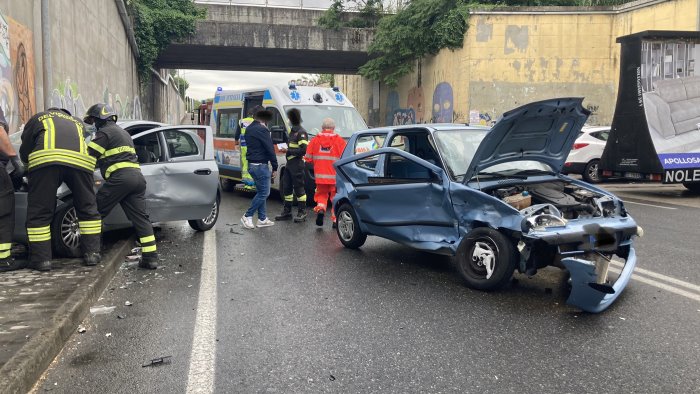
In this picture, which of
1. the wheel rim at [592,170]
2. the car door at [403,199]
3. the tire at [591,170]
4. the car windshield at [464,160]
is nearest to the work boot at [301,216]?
the car door at [403,199]

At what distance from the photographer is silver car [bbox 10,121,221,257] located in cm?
693

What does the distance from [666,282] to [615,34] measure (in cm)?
2046

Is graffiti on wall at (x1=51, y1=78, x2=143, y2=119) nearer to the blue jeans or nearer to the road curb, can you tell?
the blue jeans

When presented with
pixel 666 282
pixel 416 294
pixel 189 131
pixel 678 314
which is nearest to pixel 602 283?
pixel 678 314

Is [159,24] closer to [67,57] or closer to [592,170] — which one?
[67,57]

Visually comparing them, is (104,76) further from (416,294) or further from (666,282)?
(666,282)

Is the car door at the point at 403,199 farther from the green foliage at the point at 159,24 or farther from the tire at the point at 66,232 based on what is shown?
the green foliage at the point at 159,24

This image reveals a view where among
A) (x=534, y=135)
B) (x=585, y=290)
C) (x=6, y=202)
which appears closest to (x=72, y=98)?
(x=6, y=202)

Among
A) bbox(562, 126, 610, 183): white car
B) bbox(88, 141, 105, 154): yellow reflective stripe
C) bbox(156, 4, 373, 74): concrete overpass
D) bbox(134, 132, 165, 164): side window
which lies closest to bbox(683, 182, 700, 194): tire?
bbox(562, 126, 610, 183): white car

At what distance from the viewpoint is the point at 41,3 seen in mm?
9844

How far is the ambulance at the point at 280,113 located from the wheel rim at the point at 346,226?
3064 mm

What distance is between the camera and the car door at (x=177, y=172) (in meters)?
7.16

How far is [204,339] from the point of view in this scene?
4.12m

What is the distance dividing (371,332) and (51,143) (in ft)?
12.0
